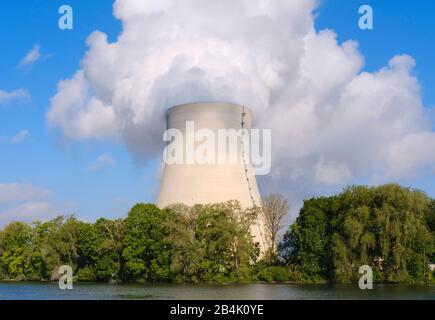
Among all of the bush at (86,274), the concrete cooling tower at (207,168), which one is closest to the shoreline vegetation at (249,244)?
the bush at (86,274)

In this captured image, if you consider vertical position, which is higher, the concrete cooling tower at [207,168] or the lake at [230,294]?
the concrete cooling tower at [207,168]

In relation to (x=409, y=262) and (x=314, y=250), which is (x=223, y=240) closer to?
(x=314, y=250)

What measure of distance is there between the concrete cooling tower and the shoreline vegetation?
1630 mm

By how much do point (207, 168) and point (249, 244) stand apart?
18.1 feet

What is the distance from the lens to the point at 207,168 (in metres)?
38.2

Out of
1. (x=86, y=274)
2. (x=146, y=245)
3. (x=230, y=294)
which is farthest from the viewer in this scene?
(x=86, y=274)

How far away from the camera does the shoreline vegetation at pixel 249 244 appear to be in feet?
109

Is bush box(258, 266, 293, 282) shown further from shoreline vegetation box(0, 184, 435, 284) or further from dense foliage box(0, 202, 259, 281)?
dense foliage box(0, 202, 259, 281)

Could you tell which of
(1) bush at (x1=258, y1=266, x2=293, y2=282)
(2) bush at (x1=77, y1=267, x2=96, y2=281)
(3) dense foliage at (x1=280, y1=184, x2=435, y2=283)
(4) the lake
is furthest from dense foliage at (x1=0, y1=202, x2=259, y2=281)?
(4) the lake

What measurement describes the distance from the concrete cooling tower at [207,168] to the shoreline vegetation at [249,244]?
1.63 m

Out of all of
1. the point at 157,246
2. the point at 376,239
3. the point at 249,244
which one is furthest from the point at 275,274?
the point at 157,246

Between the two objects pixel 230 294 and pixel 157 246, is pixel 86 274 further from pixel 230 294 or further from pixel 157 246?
pixel 230 294

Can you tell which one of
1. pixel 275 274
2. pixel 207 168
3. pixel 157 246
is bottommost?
pixel 275 274

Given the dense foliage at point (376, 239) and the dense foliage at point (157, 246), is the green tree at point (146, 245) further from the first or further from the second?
the dense foliage at point (376, 239)
